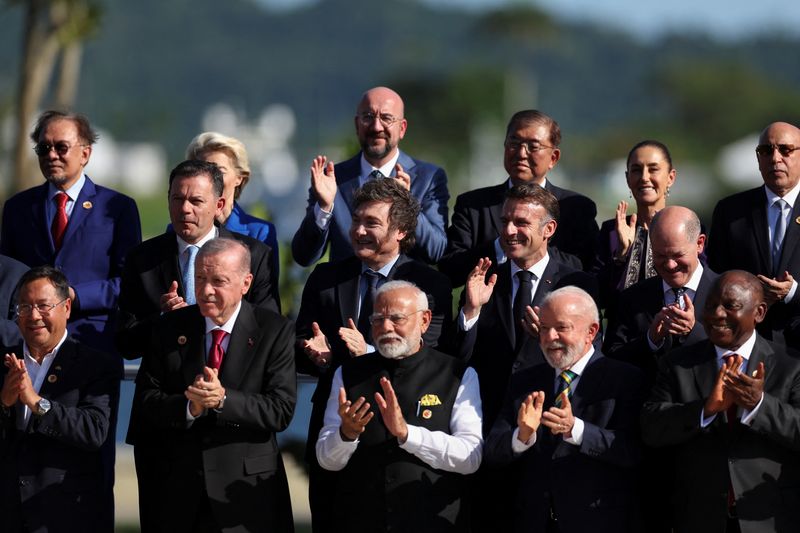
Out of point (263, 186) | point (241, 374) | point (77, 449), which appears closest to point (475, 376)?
point (241, 374)

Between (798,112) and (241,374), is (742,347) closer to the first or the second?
(241,374)

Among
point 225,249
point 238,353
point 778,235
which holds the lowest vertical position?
point 238,353

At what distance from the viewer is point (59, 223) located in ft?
25.8

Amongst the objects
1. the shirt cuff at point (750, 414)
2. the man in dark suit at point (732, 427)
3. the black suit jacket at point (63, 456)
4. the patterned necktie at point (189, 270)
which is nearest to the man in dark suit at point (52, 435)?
the black suit jacket at point (63, 456)

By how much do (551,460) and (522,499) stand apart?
251mm

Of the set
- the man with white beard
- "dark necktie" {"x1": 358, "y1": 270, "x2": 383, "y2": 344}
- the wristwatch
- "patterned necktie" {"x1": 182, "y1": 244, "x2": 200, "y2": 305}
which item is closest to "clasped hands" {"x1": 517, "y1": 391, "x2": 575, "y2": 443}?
the man with white beard

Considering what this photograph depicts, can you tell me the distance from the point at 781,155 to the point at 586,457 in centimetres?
204

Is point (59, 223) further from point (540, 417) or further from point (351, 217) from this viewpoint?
point (540, 417)

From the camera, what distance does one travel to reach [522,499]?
6.73 meters

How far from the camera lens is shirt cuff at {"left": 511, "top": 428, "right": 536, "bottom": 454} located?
257 inches

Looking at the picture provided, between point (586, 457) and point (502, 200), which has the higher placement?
point (502, 200)

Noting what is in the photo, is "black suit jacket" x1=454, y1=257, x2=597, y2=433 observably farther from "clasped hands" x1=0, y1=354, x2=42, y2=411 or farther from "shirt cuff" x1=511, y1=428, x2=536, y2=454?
"clasped hands" x1=0, y1=354, x2=42, y2=411

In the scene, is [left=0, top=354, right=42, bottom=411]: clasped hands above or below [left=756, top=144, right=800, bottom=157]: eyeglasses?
below

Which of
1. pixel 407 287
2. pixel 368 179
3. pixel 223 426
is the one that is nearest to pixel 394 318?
pixel 407 287
